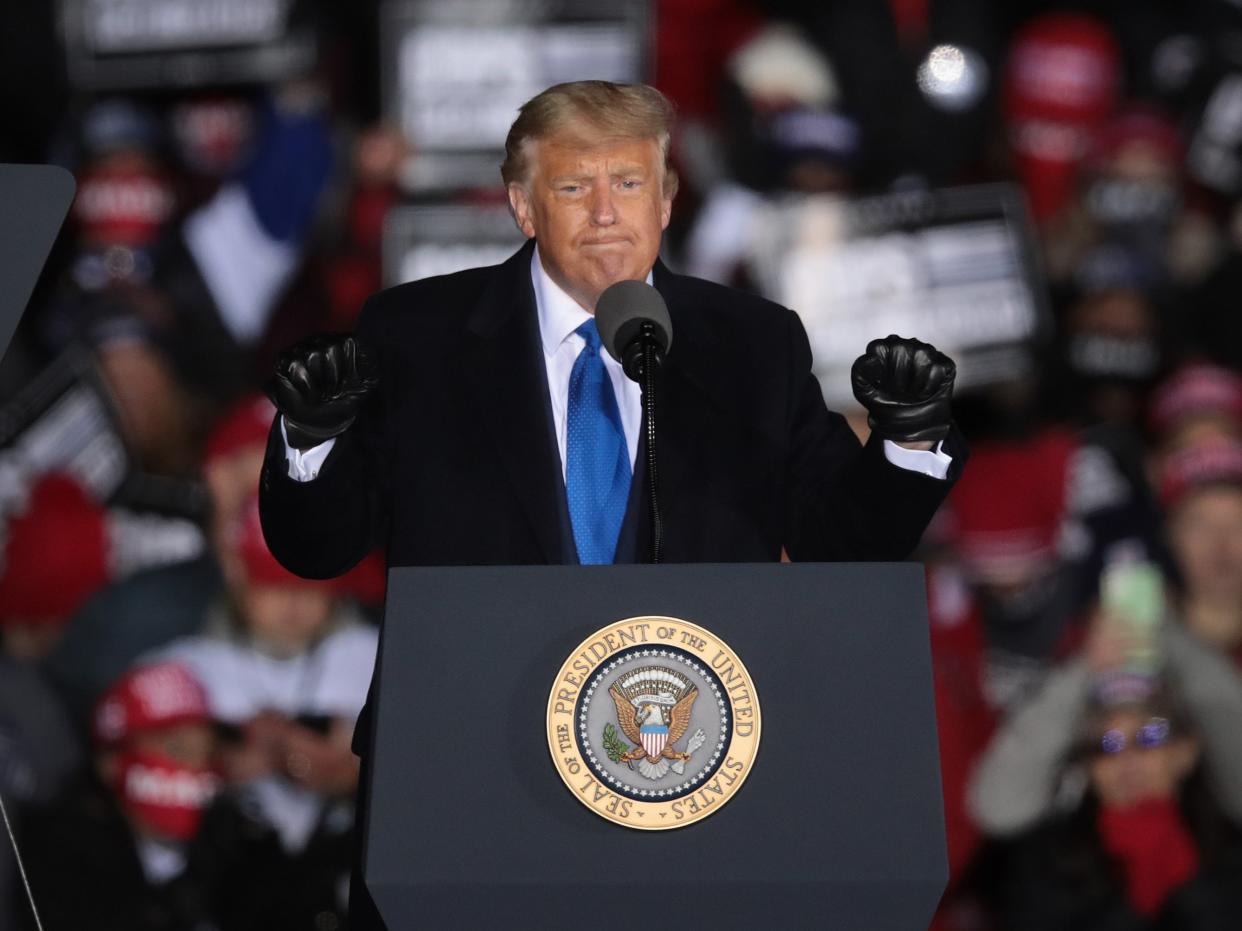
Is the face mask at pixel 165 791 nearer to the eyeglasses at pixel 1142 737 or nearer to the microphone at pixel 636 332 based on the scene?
the eyeglasses at pixel 1142 737

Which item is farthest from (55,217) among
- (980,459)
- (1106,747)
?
(980,459)

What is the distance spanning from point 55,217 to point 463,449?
0.52 meters

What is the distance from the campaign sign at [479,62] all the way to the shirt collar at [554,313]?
406 centimetres

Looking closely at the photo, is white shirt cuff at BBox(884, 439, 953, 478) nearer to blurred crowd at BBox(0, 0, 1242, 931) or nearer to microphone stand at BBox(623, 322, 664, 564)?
microphone stand at BBox(623, 322, 664, 564)

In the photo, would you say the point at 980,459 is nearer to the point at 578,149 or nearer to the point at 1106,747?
the point at 1106,747

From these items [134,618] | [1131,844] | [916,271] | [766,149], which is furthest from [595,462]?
[766,149]

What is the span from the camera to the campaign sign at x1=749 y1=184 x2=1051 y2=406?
245 inches

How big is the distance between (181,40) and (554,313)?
473 centimetres

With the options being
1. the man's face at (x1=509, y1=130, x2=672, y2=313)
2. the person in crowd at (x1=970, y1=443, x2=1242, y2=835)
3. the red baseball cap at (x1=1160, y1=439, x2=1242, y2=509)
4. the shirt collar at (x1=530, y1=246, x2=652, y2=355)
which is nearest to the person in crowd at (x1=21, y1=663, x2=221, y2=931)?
the person in crowd at (x1=970, y1=443, x2=1242, y2=835)

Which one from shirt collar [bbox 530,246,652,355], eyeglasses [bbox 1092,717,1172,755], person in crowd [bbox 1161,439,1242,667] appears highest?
shirt collar [bbox 530,246,652,355]

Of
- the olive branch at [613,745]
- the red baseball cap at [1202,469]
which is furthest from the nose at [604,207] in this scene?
the red baseball cap at [1202,469]

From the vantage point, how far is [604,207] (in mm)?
2490

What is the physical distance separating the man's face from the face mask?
277 centimetres

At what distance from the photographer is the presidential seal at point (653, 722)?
2.08 metres
